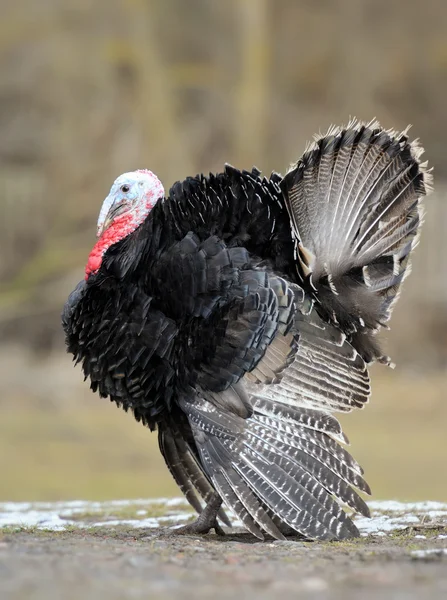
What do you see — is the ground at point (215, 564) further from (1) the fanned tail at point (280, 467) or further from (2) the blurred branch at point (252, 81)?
(2) the blurred branch at point (252, 81)

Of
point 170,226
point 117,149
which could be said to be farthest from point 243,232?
point 117,149

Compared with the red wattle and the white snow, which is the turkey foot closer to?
the white snow

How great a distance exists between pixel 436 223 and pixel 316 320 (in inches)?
522

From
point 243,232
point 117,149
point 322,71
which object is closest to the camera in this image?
point 243,232

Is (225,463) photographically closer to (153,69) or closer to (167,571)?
(167,571)

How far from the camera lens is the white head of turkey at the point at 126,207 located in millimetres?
7207

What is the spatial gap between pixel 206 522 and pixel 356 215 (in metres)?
2.27

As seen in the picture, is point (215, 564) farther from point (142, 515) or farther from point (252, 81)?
point (252, 81)

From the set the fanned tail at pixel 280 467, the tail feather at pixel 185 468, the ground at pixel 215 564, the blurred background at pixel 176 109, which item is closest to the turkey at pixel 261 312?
the fanned tail at pixel 280 467

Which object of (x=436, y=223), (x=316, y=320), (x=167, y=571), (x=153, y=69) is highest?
(x=153, y=69)

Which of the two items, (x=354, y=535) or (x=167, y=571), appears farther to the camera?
(x=354, y=535)

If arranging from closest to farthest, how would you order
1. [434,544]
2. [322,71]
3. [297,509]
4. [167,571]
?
[167,571] → [434,544] → [297,509] → [322,71]

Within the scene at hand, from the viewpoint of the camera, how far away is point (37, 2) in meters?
19.9

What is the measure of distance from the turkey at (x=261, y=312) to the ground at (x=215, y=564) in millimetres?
427
